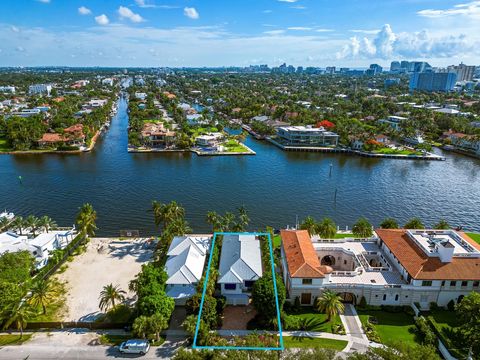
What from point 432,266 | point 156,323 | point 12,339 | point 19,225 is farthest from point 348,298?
point 19,225

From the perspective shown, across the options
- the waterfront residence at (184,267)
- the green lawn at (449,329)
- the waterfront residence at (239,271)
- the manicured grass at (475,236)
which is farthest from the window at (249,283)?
the manicured grass at (475,236)

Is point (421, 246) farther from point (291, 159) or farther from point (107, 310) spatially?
point (291, 159)

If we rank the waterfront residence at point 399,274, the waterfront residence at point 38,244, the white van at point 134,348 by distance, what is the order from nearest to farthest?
1. the white van at point 134,348
2. the waterfront residence at point 399,274
3. the waterfront residence at point 38,244

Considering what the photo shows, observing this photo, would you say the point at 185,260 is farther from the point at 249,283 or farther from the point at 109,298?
the point at 109,298

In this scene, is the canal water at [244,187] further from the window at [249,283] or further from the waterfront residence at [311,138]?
the window at [249,283]

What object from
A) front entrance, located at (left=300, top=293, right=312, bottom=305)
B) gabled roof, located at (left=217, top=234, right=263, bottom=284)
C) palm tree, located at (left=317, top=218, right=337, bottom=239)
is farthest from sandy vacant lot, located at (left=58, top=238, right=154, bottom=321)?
palm tree, located at (left=317, top=218, right=337, bottom=239)

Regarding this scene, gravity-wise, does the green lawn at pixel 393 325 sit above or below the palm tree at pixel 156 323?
below
